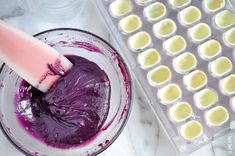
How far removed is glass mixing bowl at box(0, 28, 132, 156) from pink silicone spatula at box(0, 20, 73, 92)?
7 centimetres

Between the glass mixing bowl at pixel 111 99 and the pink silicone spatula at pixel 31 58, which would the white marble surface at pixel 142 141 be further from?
the pink silicone spatula at pixel 31 58

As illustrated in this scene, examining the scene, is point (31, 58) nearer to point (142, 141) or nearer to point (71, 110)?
point (71, 110)

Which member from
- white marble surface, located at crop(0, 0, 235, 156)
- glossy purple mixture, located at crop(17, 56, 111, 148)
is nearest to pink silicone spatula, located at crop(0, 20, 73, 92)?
glossy purple mixture, located at crop(17, 56, 111, 148)

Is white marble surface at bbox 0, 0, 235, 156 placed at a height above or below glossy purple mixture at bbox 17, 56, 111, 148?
below

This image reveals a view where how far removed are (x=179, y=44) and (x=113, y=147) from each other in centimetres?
26

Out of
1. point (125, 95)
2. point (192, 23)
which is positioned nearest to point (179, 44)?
A: point (192, 23)

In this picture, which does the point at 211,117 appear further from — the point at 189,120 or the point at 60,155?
the point at 60,155

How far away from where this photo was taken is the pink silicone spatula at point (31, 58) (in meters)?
0.88

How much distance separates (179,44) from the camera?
1.04 m

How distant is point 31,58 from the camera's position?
3.00 feet

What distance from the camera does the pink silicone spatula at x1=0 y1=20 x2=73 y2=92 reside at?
0.88 metres

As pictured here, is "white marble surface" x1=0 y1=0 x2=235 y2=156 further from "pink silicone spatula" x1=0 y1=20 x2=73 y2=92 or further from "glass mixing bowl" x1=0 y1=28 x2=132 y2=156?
"pink silicone spatula" x1=0 y1=20 x2=73 y2=92

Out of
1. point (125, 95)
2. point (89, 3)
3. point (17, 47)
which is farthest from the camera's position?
point (89, 3)

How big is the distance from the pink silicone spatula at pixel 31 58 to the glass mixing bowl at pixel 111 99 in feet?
0.22
